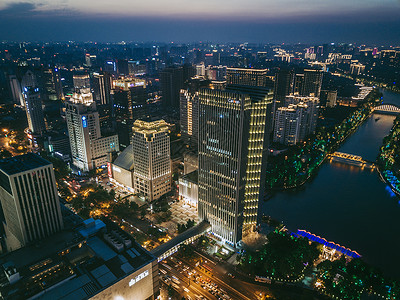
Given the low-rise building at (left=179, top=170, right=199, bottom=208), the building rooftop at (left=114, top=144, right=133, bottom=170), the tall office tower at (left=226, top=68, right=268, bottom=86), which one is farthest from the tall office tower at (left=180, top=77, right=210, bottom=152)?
the low-rise building at (left=179, top=170, right=199, bottom=208)

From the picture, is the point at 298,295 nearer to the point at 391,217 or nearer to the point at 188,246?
the point at 188,246

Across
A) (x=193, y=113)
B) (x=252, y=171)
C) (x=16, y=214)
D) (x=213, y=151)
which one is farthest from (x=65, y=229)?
(x=193, y=113)

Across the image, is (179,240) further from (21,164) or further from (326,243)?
(21,164)

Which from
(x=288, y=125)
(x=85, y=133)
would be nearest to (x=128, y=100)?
(x=85, y=133)

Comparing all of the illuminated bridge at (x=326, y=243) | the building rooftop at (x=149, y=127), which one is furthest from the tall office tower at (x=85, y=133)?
the illuminated bridge at (x=326, y=243)

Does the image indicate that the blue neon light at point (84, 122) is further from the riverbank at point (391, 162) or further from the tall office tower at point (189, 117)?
the riverbank at point (391, 162)
